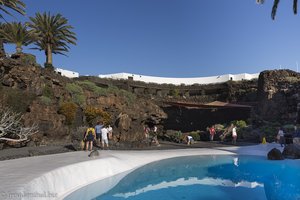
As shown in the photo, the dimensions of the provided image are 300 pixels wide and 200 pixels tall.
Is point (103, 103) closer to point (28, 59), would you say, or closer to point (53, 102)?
point (53, 102)

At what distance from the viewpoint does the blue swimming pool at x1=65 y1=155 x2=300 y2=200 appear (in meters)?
8.62

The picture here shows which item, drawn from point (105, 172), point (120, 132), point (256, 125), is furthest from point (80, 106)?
point (256, 125)

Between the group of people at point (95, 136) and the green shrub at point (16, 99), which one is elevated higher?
the green shrub at point (16, 99)

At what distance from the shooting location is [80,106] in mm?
21266

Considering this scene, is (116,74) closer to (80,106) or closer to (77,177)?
(80,106)

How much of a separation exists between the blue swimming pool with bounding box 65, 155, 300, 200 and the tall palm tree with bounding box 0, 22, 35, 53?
17.1 meters

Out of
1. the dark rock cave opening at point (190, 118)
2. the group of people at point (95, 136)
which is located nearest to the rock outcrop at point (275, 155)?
the group of people at point (95, 136)

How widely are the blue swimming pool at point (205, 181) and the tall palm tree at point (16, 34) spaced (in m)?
17.1

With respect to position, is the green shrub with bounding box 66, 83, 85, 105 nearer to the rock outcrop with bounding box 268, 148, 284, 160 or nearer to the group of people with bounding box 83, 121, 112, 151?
the group of people with bounding box 83, 121, 112, 151

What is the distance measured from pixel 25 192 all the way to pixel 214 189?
5805 millimetres

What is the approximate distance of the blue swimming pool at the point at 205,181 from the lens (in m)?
8.62

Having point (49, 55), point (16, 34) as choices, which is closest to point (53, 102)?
point (16, 34)

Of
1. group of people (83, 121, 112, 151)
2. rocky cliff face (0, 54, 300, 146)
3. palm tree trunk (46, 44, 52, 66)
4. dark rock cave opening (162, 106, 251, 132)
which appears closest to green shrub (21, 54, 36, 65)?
rocky cliff face (0, 54, 300, 146)

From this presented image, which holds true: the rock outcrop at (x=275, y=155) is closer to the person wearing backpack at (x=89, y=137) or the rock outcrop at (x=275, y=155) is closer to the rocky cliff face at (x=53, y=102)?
the person wearing backpack at (x=89, y=137)
